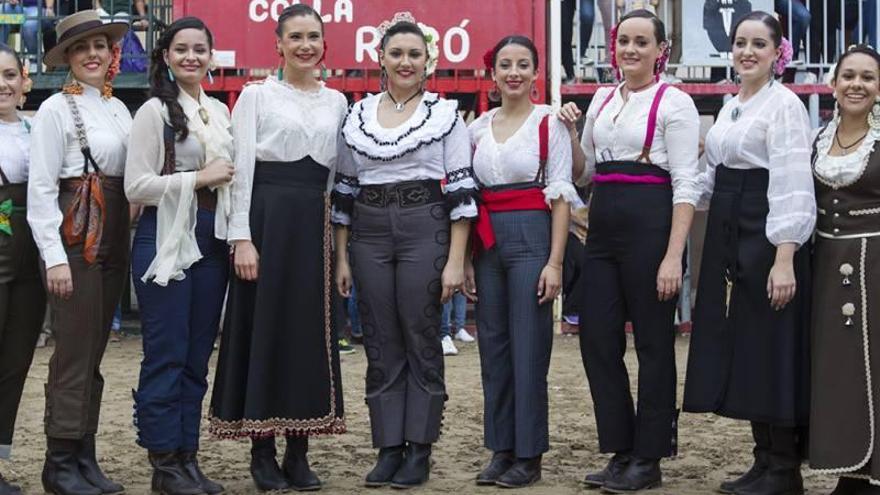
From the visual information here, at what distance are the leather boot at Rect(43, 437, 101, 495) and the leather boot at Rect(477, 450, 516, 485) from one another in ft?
5.34

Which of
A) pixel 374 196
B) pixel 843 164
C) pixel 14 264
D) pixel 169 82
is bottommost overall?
pixel 14 264

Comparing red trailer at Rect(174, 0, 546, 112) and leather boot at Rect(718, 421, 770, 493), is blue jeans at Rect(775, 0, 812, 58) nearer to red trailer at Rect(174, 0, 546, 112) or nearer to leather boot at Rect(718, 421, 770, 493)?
red trailer at Rect(174, 0, 546, 112)

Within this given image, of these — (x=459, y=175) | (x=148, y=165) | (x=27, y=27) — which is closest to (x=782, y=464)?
(x=459, y=175)

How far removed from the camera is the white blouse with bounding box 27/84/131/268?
18.6 ft

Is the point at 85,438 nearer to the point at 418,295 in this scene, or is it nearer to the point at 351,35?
the point at 418,295

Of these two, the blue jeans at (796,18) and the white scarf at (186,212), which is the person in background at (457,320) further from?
the white scarf at (186,212)

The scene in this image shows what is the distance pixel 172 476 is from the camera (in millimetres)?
5840

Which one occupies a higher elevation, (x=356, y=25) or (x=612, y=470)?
(x=356, y=25)

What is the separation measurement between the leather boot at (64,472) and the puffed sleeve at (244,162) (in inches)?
43.4

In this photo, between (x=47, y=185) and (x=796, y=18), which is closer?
(x=47, y=185)

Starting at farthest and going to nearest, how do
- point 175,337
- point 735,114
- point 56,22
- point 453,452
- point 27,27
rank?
point 27,27, point 56,22, point 453,452, point 735,114, point 175,337

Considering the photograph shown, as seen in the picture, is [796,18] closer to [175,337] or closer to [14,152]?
[175,337]

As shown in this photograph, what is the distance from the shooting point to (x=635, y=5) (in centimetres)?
1302

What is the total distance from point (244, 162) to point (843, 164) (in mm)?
2409
